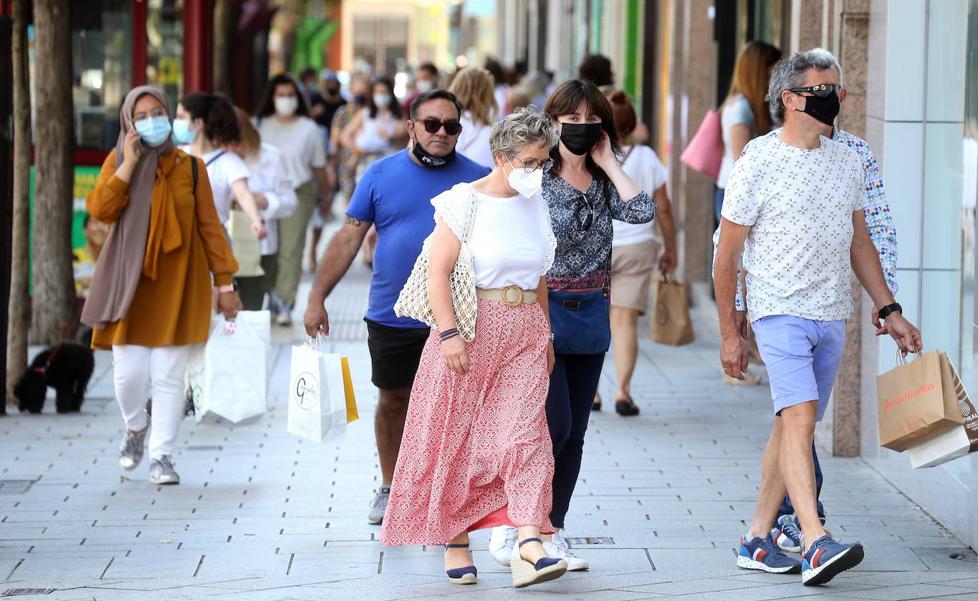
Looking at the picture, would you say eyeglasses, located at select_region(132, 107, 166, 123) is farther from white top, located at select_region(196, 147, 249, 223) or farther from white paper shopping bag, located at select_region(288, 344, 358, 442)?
white top, located at select_region(196, 147, 249, 223)

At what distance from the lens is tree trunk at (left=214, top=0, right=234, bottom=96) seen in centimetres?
1841

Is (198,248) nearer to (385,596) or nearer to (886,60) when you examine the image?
(385,596)

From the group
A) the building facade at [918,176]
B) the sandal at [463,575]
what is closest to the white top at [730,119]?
the building facade at [918,176]

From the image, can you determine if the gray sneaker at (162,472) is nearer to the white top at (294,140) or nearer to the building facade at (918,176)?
the building facade at (918,176)

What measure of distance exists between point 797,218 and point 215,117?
178 inches

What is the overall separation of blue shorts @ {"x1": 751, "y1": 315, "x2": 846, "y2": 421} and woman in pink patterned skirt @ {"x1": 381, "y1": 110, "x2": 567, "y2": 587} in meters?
0.74

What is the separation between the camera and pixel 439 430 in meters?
5.91

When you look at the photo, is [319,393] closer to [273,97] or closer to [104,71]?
[273,97]

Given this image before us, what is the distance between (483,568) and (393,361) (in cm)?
94

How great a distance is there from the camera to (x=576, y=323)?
618 centimetres

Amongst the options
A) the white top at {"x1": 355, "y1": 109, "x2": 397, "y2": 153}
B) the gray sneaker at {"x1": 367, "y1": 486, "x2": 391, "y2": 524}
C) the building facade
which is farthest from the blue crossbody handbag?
the white top at {"x1": 355, "y1": 109, "x2": 397, "y2": 153}

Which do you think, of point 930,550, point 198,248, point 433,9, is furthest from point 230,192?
point 433,9

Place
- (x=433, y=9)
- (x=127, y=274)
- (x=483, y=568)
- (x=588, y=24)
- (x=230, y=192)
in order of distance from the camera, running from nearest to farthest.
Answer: (x=483, y=568)
(x=127, y=274)
(x=230, y=192)
(x=588, y=24)
(x=433, y=9)

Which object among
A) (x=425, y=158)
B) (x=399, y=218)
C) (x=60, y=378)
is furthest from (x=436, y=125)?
(x=60, y=378)
